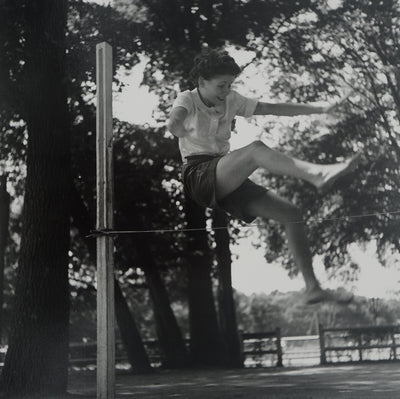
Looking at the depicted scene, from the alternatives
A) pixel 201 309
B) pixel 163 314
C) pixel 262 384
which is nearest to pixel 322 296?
pixel 262 384

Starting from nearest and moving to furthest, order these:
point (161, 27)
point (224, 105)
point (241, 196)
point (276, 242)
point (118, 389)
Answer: point (241, 196)
point (224, 105)
point (118, 389)
point (161, 27)
point (276, 242)

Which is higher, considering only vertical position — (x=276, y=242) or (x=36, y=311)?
(x=276, y=242)

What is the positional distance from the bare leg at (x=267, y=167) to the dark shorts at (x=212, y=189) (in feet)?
0.19

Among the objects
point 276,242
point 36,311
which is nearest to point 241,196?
point 36,311

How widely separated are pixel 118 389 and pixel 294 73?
8.00 metres

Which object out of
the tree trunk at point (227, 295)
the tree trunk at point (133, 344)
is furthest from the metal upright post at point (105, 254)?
the tree trunk at point (227, 295)

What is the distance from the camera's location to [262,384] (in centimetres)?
1114

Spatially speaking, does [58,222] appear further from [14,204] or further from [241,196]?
[14,204]

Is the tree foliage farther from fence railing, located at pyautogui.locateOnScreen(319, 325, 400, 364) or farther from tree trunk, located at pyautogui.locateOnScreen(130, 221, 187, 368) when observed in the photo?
tree trunk, located at pyautogui.locateOnScreen(130, 221, 187, 368)

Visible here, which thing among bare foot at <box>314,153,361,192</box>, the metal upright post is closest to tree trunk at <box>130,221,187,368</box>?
the metal upright post

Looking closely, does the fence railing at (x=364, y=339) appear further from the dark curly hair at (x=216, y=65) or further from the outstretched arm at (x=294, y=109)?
the dark curly hair at (x=216, y=65)

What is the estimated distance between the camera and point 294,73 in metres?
15.8

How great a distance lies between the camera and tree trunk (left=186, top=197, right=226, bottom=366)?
1573 centimetres

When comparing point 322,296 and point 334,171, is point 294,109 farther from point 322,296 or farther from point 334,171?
point 322,296
